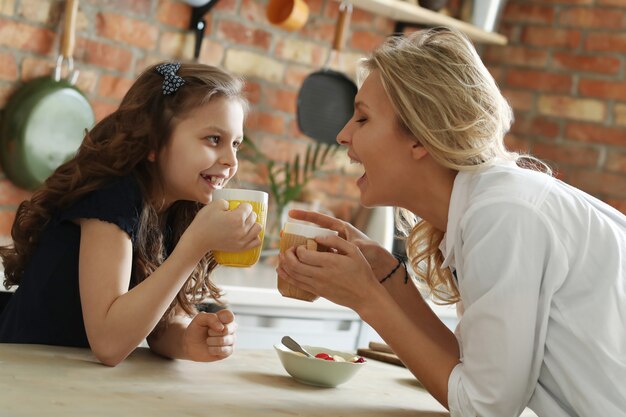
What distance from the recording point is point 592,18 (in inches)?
135

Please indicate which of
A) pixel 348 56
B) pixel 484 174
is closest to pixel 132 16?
pixel 348 56

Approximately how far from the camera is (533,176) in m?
1.30

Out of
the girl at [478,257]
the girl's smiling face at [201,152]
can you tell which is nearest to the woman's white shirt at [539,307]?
the girl at [478,257]

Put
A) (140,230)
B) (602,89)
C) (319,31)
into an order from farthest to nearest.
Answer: (602,89), (319,31), (140,230)

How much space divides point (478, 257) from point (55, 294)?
79 centimetres

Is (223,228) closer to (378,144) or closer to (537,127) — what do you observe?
(378,144)

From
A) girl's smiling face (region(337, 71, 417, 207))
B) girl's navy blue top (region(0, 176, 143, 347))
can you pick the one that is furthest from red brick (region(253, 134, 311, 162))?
girl's smiling face (region(337, 71, 417, 207))

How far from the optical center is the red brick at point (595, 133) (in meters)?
3.37

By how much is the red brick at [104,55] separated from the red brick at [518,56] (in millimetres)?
1617

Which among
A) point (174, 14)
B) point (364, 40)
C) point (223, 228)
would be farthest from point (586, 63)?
point (223, 228)

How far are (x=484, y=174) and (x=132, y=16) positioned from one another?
67.8 inches

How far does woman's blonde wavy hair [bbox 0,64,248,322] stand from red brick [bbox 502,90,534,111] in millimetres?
2056

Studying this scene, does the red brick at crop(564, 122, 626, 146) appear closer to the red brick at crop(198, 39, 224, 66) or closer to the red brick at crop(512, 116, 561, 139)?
the red brick at crop(512, 116, 561, 139)

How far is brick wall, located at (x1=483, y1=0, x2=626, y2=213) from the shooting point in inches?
133
